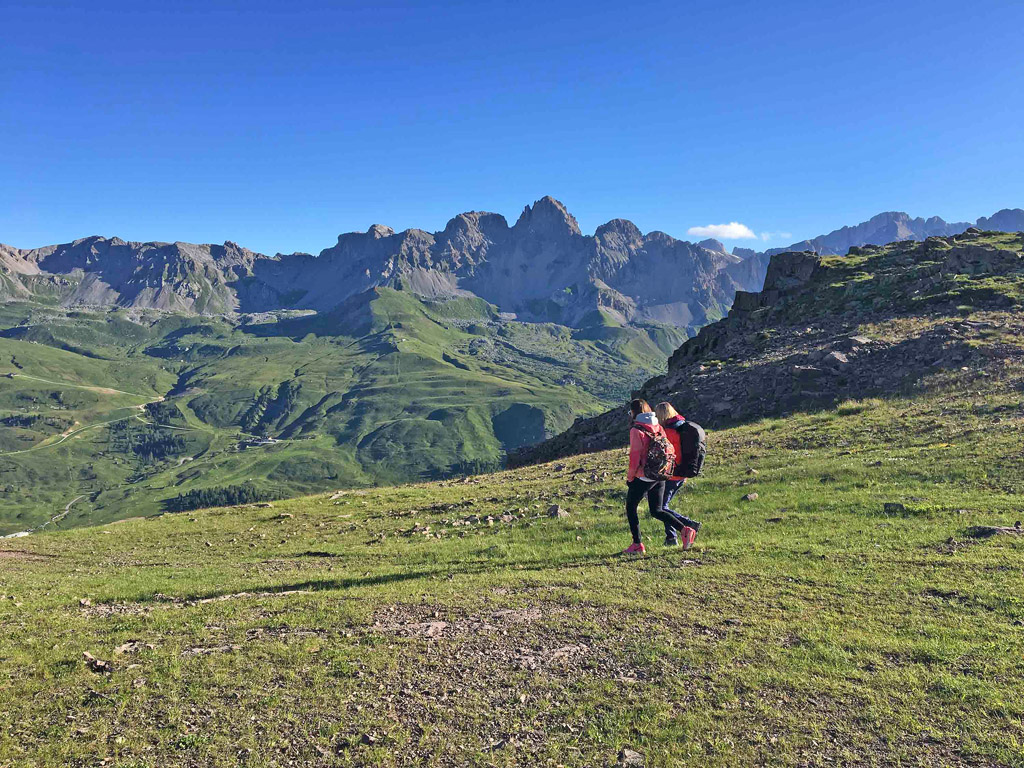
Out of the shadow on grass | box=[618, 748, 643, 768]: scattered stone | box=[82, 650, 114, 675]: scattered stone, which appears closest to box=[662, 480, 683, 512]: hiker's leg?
the shadow on grass

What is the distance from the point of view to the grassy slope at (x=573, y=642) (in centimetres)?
911

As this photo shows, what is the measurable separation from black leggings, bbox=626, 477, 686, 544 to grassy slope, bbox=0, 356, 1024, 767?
115 cm

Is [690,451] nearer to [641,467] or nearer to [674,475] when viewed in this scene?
[674,475]

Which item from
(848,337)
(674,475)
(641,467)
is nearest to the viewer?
(641,467)

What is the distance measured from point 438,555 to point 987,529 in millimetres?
18280

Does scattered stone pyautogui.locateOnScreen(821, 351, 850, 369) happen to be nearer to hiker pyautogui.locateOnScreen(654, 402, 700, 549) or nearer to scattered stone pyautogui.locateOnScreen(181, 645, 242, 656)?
hiker pyautogui.locateOnScreen(654, 402, 700, 549)

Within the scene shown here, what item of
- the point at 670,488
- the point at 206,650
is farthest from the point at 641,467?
the point at 206,650

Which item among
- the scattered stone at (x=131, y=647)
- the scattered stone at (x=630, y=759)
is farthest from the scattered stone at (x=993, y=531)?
the scattered stone at (x=131, y=647)

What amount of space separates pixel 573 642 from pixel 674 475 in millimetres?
7546

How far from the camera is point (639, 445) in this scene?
17.8 meters

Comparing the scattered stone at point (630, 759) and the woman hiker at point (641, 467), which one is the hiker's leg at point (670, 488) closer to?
the woman hiker at point (641, 467)

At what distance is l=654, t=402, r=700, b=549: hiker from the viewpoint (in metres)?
18.5

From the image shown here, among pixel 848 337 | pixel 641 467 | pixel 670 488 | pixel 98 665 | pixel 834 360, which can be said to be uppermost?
pixel 848 337

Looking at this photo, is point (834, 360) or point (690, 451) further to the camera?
point (834, 360)
